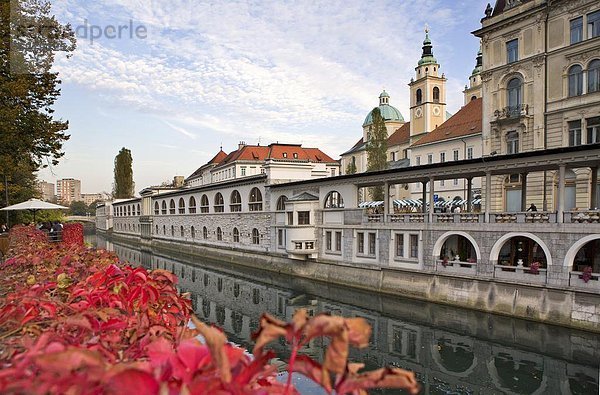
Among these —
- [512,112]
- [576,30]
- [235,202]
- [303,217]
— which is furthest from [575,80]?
[235,202]

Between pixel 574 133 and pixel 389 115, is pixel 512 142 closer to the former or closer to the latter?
pixel 574 133

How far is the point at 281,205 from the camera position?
32.8 meters

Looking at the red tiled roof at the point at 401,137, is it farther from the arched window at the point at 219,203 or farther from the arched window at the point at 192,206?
the arched window at the point at 219,203

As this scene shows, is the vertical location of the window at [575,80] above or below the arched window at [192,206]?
above

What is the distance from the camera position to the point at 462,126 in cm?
4731

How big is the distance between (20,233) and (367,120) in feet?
249

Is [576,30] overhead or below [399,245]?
overhead

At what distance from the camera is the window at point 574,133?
2670 cm

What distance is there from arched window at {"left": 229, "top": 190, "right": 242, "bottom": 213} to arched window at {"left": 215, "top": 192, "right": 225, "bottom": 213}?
6.06 ft

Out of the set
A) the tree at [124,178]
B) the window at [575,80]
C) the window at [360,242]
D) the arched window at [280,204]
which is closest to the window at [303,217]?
the arched window at [280,204]

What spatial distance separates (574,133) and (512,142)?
164 inches

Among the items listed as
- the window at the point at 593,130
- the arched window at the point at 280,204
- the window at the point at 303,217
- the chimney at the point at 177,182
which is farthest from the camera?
the chimney at the point at 177,182

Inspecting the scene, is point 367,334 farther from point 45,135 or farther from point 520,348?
point 45,135

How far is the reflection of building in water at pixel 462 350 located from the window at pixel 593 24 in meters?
19.8
